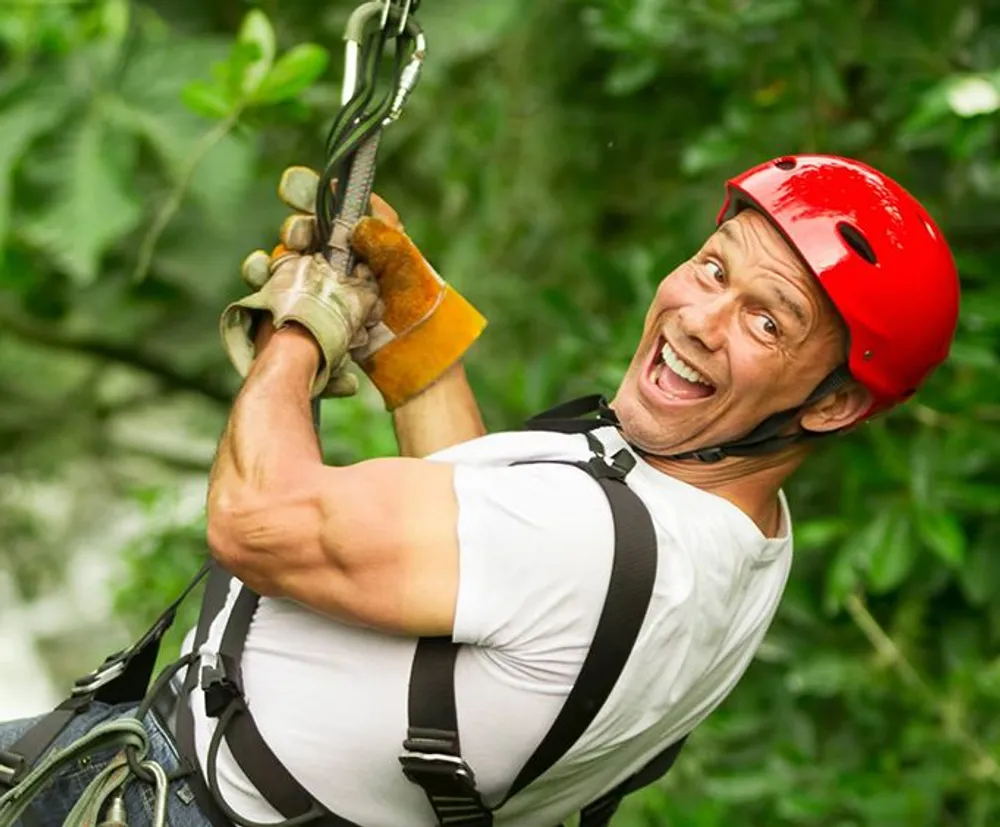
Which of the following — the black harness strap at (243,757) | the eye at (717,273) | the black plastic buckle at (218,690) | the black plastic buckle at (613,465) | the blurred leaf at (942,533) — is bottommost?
the blurred leaf at (942,533)

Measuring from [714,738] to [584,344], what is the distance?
40.1 inches

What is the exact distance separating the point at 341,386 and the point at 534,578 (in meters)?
0.43

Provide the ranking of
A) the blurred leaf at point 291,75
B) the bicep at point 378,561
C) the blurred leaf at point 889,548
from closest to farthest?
1. the bicep at point 378,561
2. the blurred leaf at point 291,75
3. the blurred leaf at point 889,548

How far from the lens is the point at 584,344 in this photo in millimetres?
4016

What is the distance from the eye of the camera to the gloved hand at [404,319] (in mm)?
2404

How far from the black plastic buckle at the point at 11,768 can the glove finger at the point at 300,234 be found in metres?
0.78

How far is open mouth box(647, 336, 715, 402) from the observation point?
2.29m

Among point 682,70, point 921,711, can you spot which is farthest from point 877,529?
point 682,70

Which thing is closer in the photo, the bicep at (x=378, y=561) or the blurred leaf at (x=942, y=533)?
the bicep at (x=378, y=561)

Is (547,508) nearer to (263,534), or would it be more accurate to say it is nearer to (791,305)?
(263,534)

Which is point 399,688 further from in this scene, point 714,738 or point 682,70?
point 682,70

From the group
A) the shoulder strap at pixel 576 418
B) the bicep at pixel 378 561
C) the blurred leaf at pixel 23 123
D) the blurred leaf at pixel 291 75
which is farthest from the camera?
the blurred leaf at pixel 23 123

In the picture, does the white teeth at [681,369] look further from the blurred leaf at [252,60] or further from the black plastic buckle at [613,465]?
the blurred leaf at [252,60]

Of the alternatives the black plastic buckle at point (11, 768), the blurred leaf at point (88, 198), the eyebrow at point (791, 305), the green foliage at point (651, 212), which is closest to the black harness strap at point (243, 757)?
the black plastic buckle at point (11, 768)
